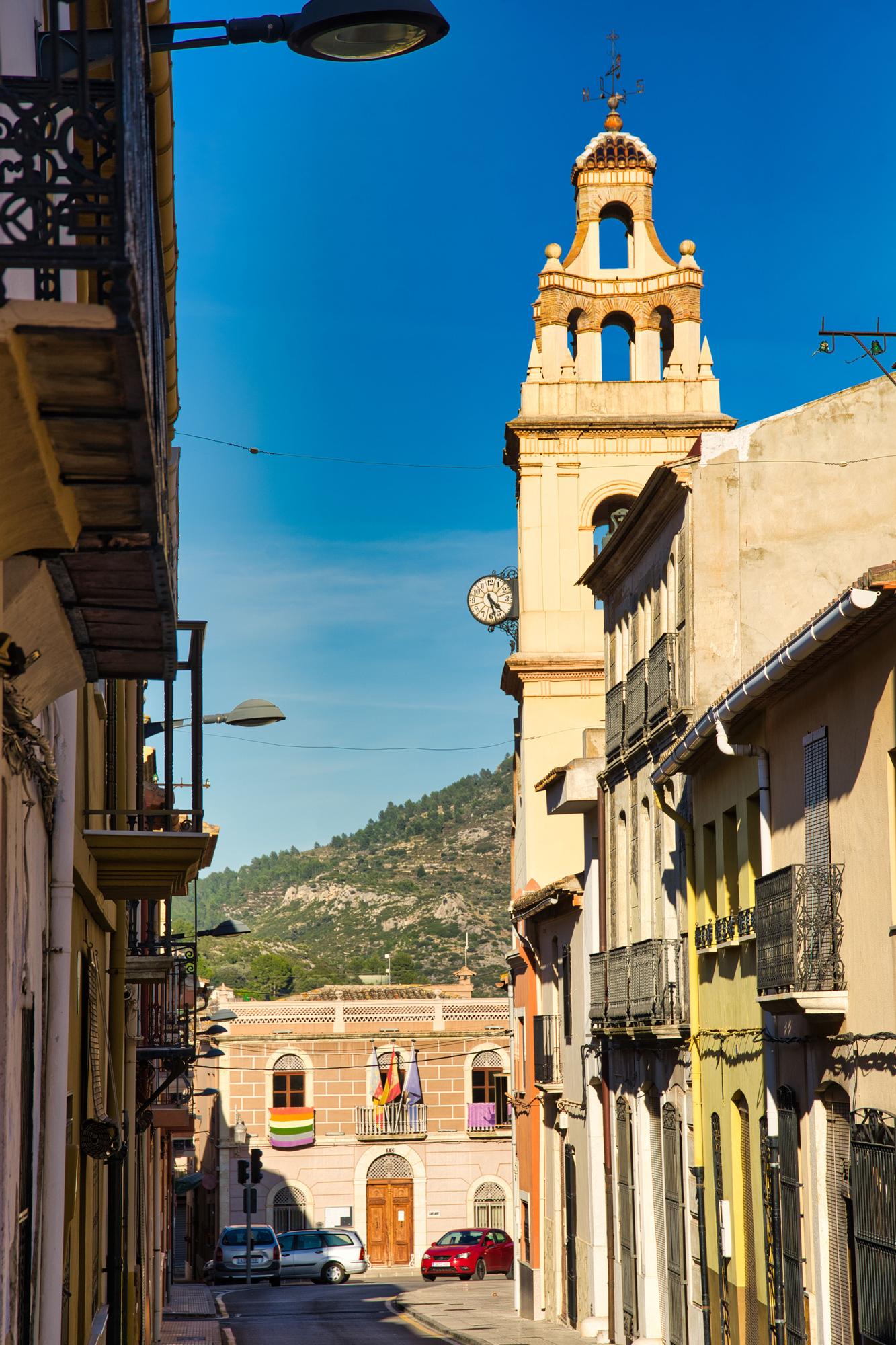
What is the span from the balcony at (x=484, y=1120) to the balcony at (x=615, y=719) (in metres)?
37.2

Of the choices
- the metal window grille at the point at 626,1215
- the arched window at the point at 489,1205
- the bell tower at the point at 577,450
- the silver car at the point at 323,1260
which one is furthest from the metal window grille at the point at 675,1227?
the arched window at the point at 489,1205

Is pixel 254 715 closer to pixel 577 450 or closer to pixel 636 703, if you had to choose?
Answer: pixel 636 703

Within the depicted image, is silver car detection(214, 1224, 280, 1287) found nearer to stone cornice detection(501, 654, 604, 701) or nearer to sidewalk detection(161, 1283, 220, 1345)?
sidewalk detection(161, 1283, 220, 1345)

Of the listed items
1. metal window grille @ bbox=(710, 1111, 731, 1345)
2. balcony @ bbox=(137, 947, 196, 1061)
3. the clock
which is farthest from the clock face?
metal window grille @ bbox=(710, 1111, 731, 1345)

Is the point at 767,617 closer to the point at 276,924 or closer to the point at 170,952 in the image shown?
the point at 170,952

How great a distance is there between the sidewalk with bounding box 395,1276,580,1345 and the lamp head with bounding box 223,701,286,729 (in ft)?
48.2

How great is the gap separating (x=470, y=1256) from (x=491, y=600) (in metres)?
22.1

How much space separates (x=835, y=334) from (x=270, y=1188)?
49.0m

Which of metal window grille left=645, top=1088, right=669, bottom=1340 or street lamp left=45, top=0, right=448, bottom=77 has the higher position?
street lamp left=45, top=0, right=448, bottom=77

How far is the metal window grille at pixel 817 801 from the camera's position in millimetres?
14938

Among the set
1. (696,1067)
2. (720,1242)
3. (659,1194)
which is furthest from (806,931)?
(659,1194)

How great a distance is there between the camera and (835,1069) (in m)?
14.4

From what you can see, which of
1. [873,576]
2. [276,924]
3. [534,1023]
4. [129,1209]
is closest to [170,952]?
[129,1209]

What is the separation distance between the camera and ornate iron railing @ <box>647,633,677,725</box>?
22328 mm
